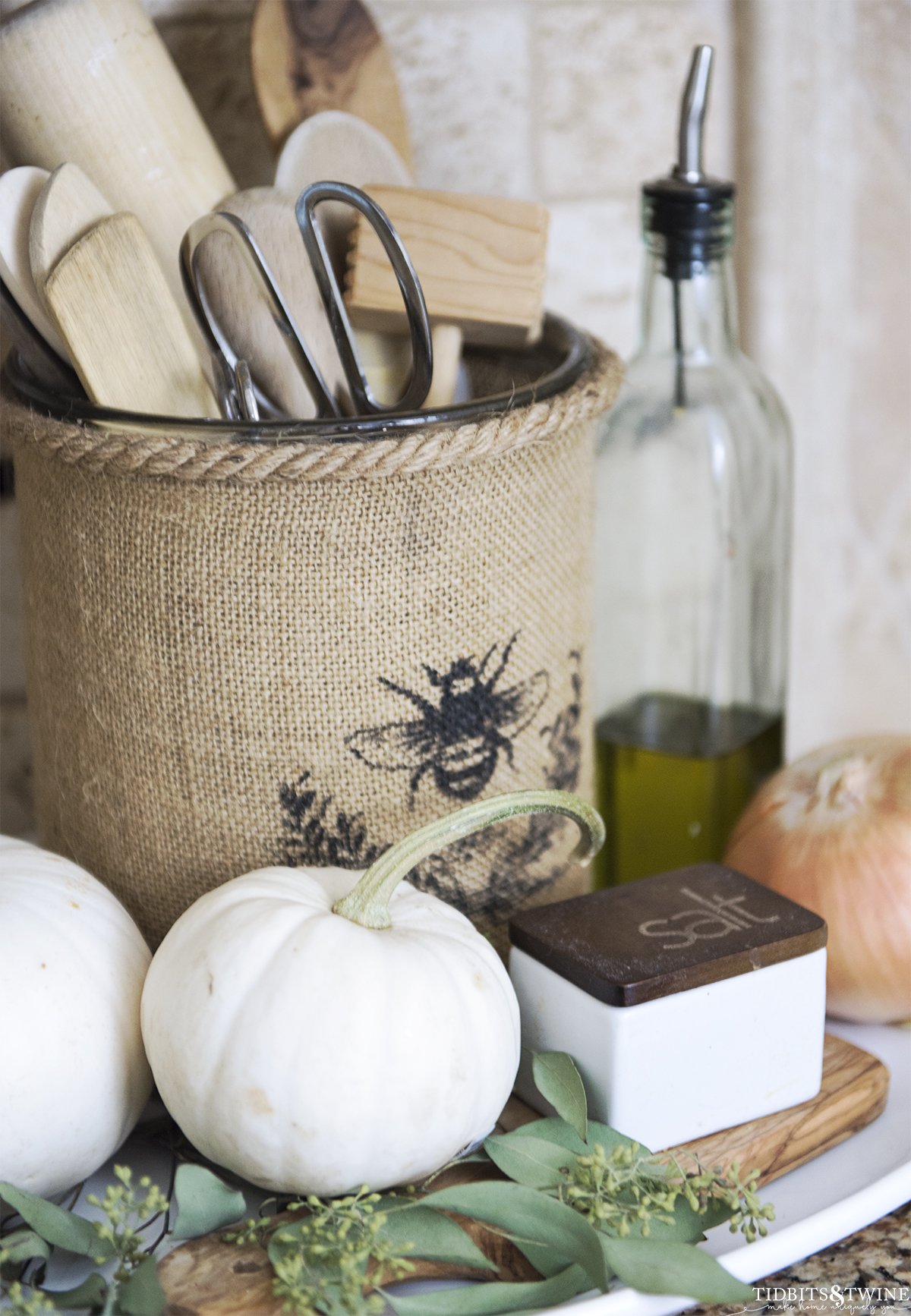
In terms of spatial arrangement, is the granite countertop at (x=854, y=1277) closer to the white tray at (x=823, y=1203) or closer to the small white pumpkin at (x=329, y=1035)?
the white tray at (x=823, y=1203)

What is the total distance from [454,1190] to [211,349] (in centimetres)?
32

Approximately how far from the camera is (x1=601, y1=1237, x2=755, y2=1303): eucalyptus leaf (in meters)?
0.40

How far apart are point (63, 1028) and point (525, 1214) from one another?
6.5 inches

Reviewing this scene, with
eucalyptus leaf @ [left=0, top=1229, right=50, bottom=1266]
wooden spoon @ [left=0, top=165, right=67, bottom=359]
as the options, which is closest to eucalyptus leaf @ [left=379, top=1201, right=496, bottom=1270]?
eucalyptus leaf @ [left=0, top=1229, right=50, bottom=1266]

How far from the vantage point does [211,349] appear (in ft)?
1.76

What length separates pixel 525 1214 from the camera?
44 centimetres

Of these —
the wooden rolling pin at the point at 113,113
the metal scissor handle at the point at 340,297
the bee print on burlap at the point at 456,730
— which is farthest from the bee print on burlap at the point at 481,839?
the wooden rolling pin at the point at 113,113

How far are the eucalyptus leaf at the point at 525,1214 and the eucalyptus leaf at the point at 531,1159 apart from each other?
0.06ft

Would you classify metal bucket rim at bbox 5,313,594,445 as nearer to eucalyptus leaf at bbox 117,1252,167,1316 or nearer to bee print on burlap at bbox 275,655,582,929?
bee print on burlap at bbox 275,655,582,929

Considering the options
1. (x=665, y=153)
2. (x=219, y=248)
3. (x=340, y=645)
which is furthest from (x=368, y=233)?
(x=665, y=153)

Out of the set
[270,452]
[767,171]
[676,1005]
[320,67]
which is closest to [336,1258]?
[676,1005]

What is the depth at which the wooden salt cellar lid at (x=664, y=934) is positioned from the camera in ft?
1.56

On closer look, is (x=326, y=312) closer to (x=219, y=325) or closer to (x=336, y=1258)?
(x=219, y=325)

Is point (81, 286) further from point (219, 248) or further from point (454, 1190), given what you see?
point (454, 1190)
